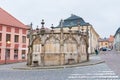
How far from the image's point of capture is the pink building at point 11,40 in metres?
46.3

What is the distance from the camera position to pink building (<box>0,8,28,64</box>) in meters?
46.3

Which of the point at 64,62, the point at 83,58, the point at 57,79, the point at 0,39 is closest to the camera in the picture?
the point at 57,79

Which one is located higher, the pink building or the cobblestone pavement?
the pink building

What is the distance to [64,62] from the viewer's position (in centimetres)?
3027

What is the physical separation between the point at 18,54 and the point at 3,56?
446 cm

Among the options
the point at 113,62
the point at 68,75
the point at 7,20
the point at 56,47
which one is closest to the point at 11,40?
the point at 7,20

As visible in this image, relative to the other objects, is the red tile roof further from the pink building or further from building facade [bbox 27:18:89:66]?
building facade [bbox 27:18:89:66]

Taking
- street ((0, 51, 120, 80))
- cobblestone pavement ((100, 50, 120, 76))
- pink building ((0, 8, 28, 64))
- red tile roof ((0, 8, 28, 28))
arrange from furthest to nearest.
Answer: red tile roof ((0, 8, 28, 28))
pink building ((0, 8, 28, 64))
cobblestone pavement ((100, 50, 120, 76))
street ((0, 51, 120, 80))

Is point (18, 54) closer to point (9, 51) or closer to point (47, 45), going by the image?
point (9, 51)

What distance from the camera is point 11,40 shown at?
48.7m

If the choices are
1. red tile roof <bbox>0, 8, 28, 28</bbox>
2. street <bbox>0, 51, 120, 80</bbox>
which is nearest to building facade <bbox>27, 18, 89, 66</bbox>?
street <bbox>0, 51, 120, 80</bbox>

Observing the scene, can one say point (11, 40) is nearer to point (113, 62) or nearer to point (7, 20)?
point (7, 20)

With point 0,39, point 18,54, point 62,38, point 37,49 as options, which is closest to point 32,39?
point 37,49

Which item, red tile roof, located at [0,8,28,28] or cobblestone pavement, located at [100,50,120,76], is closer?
cobblestone pavement, located at [100,50,120,76]
